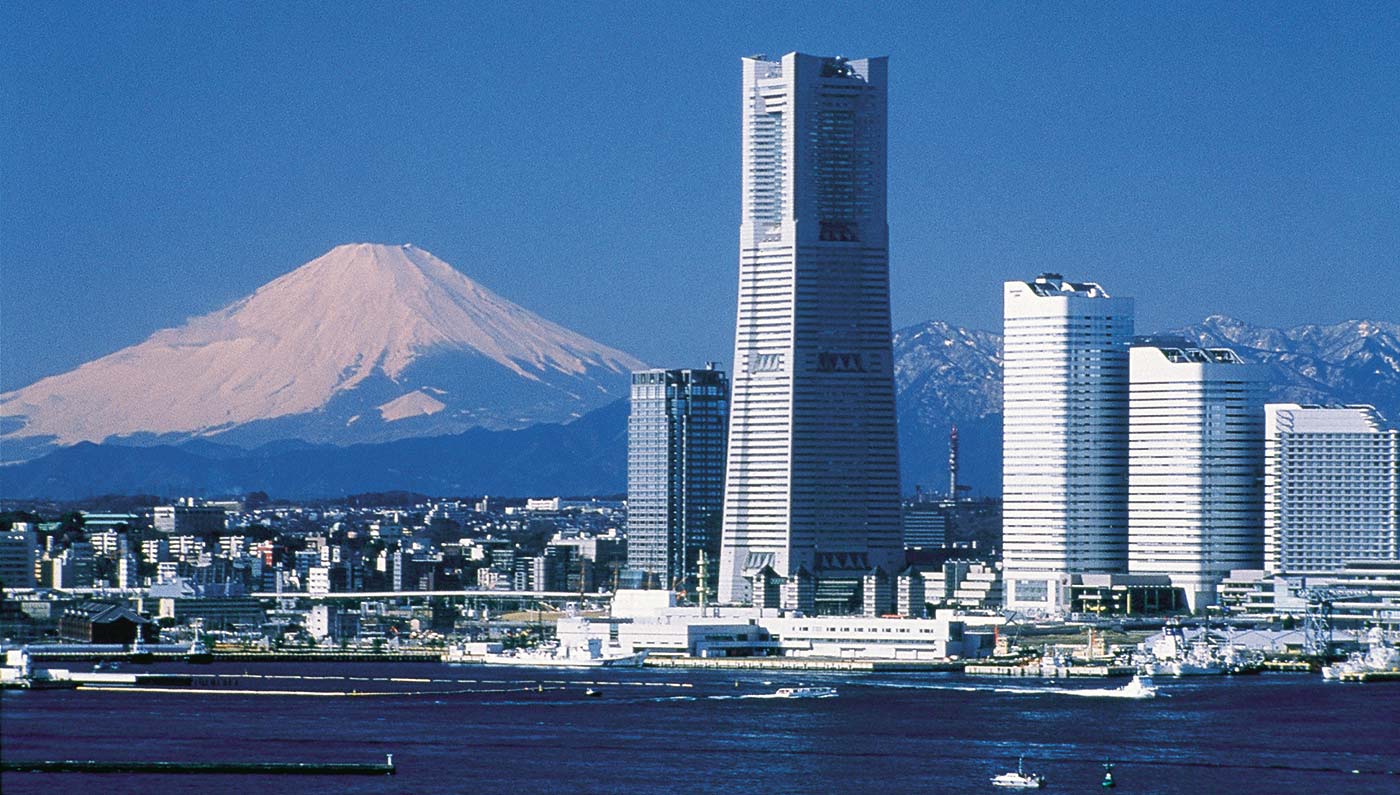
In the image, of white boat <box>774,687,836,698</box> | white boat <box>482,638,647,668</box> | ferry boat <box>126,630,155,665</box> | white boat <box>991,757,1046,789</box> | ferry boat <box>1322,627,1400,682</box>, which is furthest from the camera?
ferry boat <box>126,630,155,665</box>

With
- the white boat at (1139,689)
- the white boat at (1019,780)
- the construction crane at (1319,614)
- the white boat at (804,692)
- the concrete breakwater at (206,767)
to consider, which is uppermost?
the construction crane at (1319,614)

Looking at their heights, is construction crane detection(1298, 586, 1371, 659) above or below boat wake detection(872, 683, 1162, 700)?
above

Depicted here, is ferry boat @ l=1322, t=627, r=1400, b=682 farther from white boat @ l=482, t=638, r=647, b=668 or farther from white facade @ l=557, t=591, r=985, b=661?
white boat @ l=482, t=638, r=647, b=668

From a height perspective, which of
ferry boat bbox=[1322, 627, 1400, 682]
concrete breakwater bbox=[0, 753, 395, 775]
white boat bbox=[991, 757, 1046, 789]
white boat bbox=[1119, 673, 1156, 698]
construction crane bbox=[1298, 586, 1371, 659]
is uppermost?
construction crane bbox=[1298, 586, 1371, 659]

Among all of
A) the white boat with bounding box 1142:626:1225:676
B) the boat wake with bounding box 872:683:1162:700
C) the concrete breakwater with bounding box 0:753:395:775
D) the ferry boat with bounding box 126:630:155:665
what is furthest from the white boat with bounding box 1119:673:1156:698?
the ferry boat with bounding box 126:630:155:665

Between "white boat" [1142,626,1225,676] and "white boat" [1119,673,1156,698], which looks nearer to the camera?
"white boat" [1119,673,1156,698]

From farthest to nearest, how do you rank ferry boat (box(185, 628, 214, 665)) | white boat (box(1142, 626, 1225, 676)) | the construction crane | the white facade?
1. the construction crane
2. the white facade
3. ferry boat (box(185, 628, 214, 665))
4. white boat (box(1142, 626, 1225, 676))

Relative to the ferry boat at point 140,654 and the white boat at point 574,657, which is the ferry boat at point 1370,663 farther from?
the ferry boat at point 140,654

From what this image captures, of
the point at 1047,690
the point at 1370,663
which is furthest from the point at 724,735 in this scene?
the point at 1370,663

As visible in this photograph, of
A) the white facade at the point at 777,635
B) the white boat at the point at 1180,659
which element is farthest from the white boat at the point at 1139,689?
the white facade at the point at 777,635
